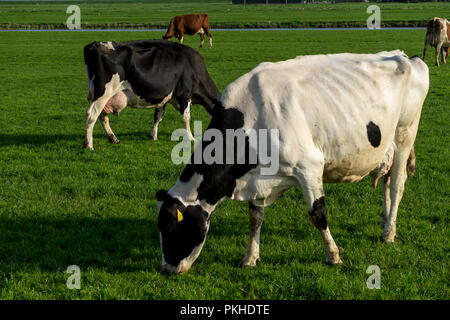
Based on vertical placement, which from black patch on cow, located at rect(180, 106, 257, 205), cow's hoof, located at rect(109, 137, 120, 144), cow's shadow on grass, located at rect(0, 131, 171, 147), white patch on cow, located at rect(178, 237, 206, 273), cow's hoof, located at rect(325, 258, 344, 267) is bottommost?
cow's shadow on grass, located at rect(0, 131, 171, 147)

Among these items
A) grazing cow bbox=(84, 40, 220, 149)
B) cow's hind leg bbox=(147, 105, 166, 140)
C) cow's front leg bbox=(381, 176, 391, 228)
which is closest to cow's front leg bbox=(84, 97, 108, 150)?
grazing cow bbox=(84, 40, 220, 149)

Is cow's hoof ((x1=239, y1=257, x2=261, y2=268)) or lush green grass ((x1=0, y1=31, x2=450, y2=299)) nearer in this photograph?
lush green grass ((x1=0, y1=31, x2=450, y2=299))

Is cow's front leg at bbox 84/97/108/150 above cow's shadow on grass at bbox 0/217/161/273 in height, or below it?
above

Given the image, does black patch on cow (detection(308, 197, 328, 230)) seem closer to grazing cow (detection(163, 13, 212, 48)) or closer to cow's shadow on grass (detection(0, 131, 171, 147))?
cow's shadow on grass (detection(0, 131, 171, 147))

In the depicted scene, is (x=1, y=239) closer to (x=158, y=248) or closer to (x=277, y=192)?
(x=158, y=248)

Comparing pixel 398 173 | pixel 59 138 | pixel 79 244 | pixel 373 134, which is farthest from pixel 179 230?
pixel 59 138

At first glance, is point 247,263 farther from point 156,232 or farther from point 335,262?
point 156,232

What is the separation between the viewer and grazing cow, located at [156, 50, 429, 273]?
5.12 metres

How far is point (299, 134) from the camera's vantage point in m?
5.10

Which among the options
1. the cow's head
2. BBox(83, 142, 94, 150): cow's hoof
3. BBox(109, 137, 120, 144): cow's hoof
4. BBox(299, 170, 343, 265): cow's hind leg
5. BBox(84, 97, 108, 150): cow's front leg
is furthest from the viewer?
BBox(109, 137, 120, 144): cow's hoof

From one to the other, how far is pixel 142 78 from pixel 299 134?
20.1ft

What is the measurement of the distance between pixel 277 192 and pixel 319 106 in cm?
95

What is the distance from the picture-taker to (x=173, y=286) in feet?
17.2

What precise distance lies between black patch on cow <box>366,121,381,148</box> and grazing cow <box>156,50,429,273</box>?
1cm
